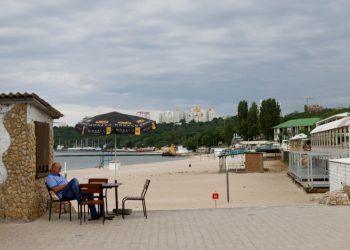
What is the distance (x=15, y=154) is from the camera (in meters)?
A: 10.9

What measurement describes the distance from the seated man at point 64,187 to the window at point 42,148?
0.38 metres

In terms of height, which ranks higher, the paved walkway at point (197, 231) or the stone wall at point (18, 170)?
the stone wall at point (18, 170)

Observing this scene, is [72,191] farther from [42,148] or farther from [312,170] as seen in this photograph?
[312,170]

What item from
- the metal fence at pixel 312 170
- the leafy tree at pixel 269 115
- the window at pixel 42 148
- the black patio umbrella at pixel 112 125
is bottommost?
the metal fence at pixel 312 170

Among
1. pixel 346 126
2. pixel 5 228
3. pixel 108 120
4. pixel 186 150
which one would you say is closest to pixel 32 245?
pixel 5 228

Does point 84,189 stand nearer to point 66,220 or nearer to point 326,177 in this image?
point 66,220

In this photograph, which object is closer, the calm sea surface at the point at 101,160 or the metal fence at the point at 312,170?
the metal fence at the point at 312,170

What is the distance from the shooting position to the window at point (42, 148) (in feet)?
38.0

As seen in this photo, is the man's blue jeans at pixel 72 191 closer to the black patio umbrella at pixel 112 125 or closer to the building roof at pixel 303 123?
the black patio umbrella at pixel 112 125

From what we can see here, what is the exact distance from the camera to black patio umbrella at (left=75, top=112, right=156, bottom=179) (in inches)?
586

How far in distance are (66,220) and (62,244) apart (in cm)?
286

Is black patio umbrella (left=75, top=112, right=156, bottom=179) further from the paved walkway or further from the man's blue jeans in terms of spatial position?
the man's blue jeans

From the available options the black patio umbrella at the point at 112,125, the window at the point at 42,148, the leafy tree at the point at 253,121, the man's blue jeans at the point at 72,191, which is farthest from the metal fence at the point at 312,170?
the leafy tree at the point at 253,121

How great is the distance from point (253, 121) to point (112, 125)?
107 m
